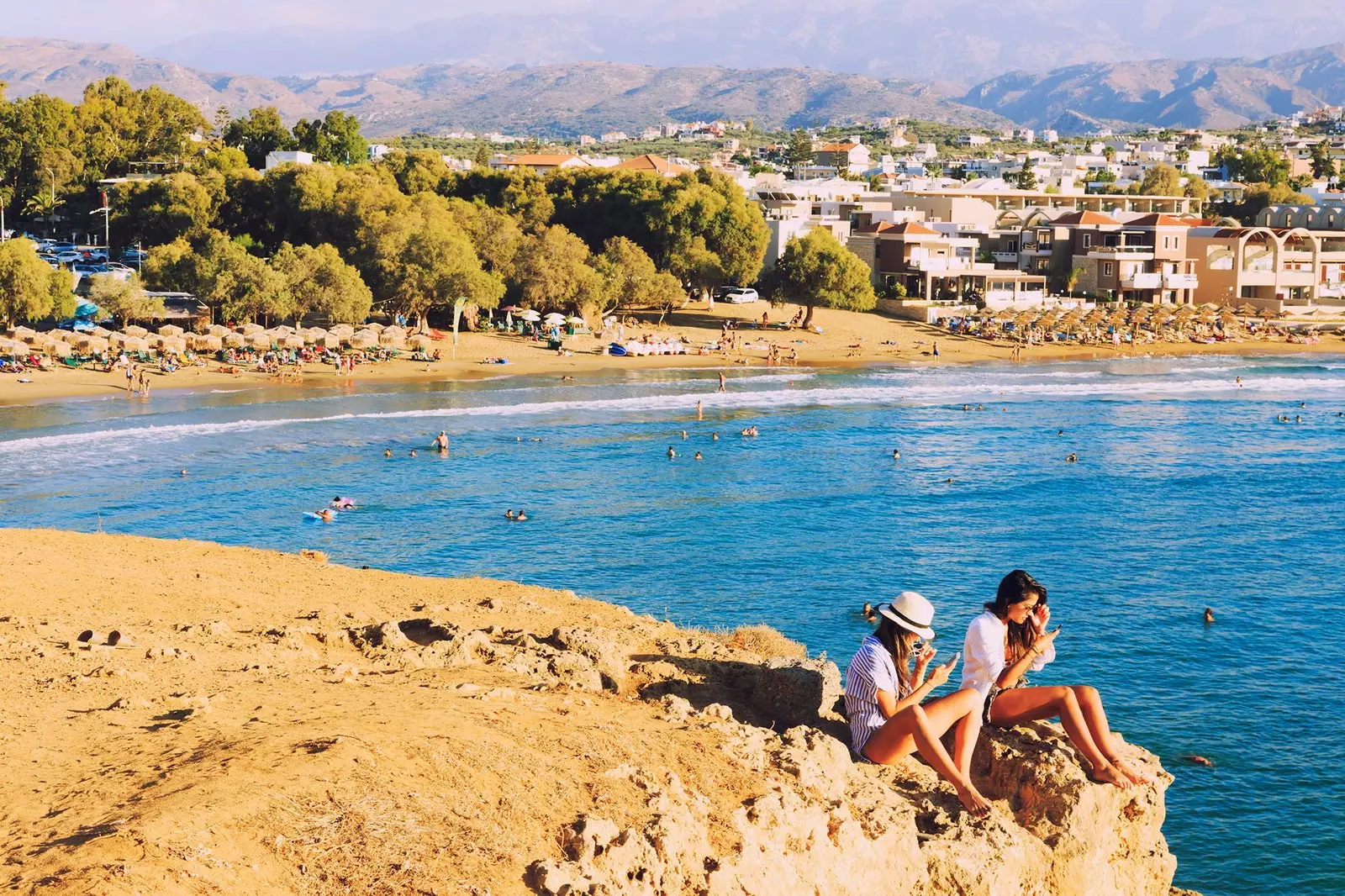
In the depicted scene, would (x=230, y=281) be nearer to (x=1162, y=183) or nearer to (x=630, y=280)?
(x=630, y=280)

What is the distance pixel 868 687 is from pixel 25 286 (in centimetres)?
5243

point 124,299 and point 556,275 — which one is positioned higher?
point 556,275

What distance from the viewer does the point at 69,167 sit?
269 ft

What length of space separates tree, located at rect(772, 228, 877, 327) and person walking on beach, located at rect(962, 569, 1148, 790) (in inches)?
2339

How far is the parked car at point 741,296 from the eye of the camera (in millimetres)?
73625

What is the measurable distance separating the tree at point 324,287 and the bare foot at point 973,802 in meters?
53.4

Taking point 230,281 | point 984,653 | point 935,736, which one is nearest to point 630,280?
point 230,281

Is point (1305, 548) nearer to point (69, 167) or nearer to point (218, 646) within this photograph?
point (218, 646)

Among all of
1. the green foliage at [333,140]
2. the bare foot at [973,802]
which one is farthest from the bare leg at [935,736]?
the green foliage at [333,140]

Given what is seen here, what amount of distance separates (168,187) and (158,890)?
234ft

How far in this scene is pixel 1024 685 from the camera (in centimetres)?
927

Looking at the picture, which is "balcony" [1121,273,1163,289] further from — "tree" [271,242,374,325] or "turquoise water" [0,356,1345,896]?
"tree" [271,242,374,325]

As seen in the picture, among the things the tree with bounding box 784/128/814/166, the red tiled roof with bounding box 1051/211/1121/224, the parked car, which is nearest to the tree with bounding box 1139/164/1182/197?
the red tiled roof with bounding box 1051/211/1121/224

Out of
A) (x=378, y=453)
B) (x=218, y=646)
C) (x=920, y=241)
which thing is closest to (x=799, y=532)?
(x=378, y=453)
